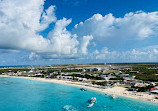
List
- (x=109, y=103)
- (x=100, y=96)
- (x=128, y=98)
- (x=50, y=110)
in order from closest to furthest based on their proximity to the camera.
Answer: (x=50, y=110) → (x=109, y=103) → (x=128, y=98) → (x=100, y=96)

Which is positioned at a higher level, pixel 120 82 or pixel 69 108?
pixel 120 82

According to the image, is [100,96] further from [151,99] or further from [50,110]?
[50,110]

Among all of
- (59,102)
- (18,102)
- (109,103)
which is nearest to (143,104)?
(109,103)

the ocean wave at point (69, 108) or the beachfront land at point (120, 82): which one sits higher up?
the beachfront land at point (120, 82)

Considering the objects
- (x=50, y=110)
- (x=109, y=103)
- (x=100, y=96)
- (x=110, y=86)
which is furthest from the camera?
(x=110, y=86)

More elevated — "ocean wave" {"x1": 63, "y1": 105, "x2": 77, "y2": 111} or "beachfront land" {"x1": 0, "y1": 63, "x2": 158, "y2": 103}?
"beachfront land" {"x1": 0, "y1": 63, "x2": 158, "y2": 103}

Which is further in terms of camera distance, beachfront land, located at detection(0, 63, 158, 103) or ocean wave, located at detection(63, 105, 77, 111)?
beachfront land, located at detection(0, 63, 158, 103)

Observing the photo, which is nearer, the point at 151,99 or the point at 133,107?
the point at 133,107

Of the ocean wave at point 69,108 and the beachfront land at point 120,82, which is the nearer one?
the ocean wave at point 69,108

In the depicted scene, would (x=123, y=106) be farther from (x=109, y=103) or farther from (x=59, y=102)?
(x=59, y=102)

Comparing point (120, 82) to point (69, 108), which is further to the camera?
point (120, 82)
